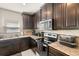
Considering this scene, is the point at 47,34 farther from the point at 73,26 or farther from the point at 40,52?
the point at 73,26

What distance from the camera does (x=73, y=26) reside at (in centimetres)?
101

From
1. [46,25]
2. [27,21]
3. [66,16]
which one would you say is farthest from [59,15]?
[27,21]

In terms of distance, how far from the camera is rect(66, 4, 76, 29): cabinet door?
101 centimetres

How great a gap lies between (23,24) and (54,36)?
51cm

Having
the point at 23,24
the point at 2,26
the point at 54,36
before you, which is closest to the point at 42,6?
the point at 23,24

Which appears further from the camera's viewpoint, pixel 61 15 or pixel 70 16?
pixel 61 15

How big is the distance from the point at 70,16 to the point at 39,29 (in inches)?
20.2

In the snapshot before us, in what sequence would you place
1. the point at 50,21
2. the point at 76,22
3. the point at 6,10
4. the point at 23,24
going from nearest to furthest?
the point at 76,22
the point at 6,10
the point at 23,24
the point at 50,21

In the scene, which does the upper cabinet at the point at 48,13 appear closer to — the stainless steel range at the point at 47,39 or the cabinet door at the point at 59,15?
the cabinet door at the point at 59,15

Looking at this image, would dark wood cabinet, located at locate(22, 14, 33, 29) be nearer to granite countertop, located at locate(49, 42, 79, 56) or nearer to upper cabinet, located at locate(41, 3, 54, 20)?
upper cabinet, located at locate(41, 3, 54, 20)

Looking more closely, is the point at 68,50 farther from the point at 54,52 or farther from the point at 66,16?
the point at 66,16

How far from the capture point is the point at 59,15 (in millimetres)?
1255

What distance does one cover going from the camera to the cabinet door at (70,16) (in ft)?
3.30

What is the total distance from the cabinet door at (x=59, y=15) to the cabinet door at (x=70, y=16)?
102 mm
